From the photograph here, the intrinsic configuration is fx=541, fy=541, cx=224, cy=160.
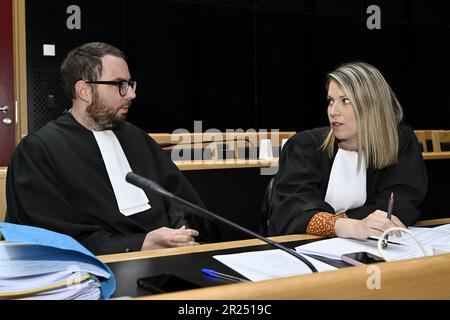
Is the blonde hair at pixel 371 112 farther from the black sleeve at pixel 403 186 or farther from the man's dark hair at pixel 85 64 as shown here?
the man's dark hair at pixel 85 64

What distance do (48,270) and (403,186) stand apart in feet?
5.46

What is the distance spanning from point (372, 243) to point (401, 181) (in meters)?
0.68

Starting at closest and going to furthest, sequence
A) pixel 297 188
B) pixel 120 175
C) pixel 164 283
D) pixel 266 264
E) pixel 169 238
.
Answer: pixel 164 283 < pixel 266 264 < pixel 169 238 < pixel 297 188 < pixel 120 175

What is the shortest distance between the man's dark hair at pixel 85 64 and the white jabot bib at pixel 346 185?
3.62 ft

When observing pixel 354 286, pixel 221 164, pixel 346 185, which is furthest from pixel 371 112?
pixel 354 286

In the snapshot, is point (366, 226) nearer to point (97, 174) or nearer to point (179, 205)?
point (179, 205)

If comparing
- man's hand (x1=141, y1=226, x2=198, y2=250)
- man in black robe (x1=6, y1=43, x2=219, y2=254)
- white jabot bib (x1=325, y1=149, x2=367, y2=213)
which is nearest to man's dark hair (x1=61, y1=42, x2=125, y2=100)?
man in black robe (x1=6, y1=43, x2=219, y2=254)

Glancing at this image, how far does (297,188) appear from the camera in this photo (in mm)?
2252

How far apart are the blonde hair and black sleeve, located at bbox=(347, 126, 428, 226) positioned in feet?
0.18

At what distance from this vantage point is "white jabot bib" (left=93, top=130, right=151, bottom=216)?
7.57 feet

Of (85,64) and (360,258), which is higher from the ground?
(85,64)

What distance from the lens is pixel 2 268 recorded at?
42.2 inches

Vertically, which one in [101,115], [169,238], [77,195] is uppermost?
[101,115]
